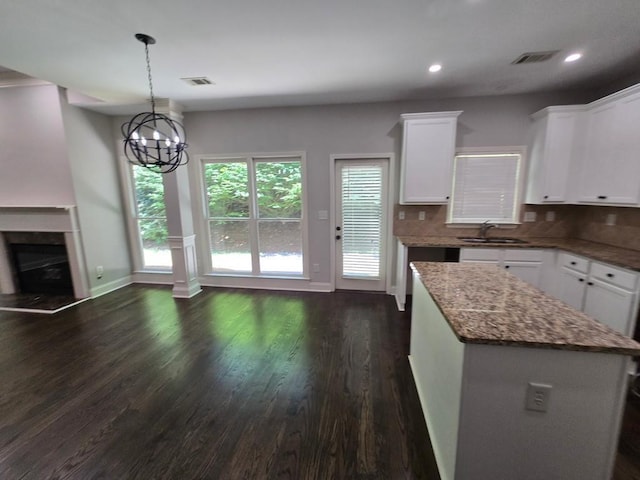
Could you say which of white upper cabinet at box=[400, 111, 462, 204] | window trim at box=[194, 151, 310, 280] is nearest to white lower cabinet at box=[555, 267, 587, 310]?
white upper cabinet at box=[400, 111, 462, 204]

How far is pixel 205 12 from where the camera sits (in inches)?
72.1

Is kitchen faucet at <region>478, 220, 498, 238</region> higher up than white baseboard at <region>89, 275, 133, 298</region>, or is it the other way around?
kitchen faucet at <region>478, 220, 498, 238</region>

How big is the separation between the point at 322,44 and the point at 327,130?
61.3 inches

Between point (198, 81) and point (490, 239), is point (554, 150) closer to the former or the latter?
point (490, 239)

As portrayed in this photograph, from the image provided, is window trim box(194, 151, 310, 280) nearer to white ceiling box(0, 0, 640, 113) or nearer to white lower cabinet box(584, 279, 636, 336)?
white ceiling box(0, 0, 640, 113)

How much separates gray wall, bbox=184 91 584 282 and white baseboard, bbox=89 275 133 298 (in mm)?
2301

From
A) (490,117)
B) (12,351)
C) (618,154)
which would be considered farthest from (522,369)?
(12,351)

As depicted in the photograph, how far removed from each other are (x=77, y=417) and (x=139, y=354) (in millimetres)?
718

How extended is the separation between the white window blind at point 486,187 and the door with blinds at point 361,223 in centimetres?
99

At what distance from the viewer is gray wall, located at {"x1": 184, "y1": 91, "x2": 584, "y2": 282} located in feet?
11.2

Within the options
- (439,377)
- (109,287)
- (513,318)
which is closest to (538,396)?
(513,318)

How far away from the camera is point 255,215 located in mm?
4176

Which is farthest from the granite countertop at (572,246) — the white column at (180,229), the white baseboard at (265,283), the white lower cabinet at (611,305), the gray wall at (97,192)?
the gray wall at (97,192)

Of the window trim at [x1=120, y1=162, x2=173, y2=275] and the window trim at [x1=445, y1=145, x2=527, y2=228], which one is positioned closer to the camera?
the window trim at [x1=445, y1=145, x2=527, y2=228]
